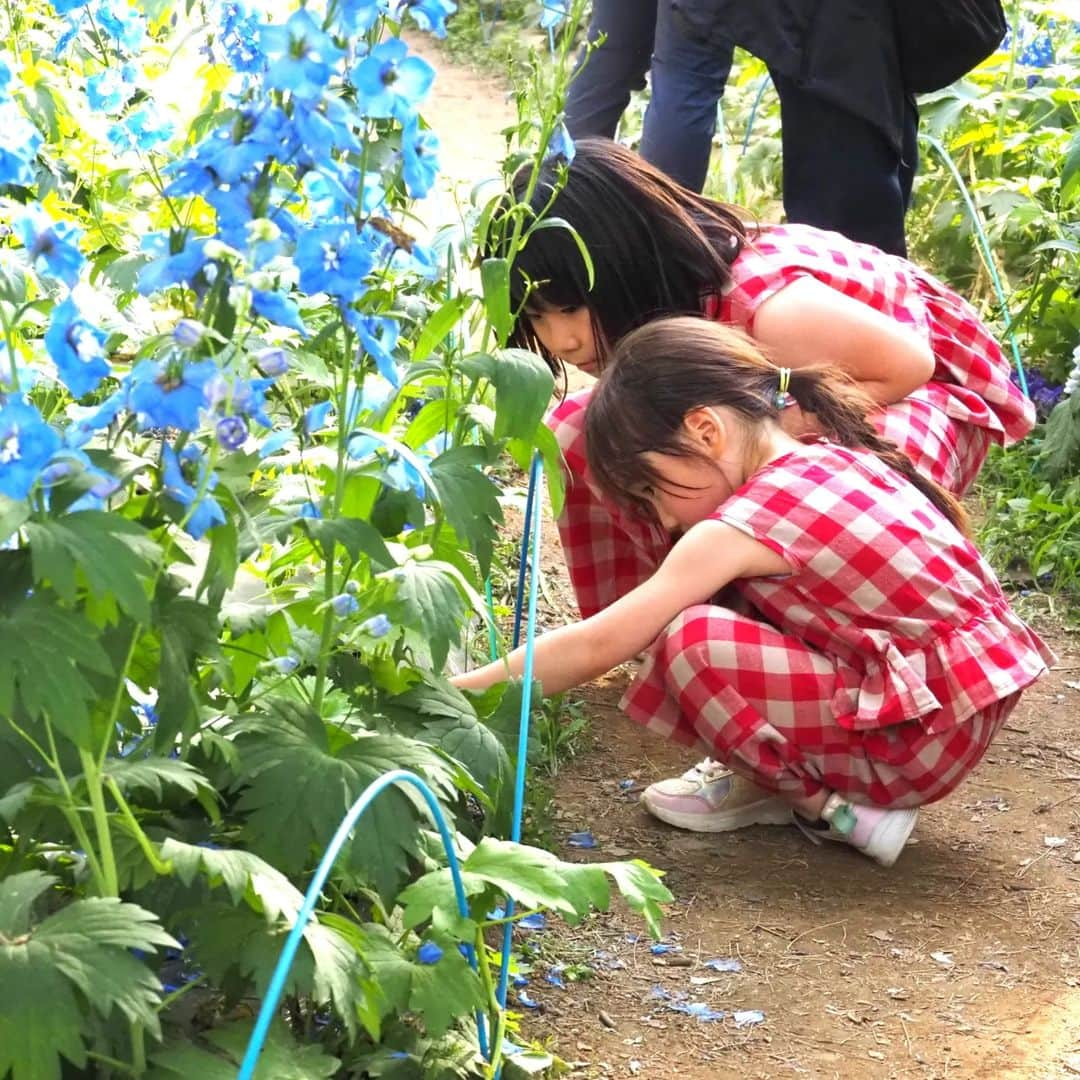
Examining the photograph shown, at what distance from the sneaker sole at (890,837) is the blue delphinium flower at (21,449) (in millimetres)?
1404

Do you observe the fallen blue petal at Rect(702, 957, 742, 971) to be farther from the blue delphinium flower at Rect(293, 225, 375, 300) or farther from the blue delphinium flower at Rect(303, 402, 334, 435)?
the blue delphinium flower at Rect(293, 225, 375, 300)

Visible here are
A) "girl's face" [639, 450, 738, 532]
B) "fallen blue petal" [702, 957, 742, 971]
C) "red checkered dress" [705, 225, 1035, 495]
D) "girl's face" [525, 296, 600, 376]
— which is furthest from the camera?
"red checkered dress" [705, 225, 1035, 495]

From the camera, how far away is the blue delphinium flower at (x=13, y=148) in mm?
1280

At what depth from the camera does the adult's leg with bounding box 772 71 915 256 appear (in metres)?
3.12

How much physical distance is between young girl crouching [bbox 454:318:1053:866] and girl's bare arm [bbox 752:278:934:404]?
0.68 ft

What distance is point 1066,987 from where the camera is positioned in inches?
80.8

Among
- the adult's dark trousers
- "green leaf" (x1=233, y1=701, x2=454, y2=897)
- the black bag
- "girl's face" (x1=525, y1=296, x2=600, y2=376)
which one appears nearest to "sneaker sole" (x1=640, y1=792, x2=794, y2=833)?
"girl's face" (x1=525, y1=296, x2=600, y2=376)

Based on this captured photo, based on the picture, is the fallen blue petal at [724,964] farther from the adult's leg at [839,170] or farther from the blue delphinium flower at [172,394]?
the adult's leg at [839,170]

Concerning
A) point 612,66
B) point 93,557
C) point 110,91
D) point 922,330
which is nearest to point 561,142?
point 110,91

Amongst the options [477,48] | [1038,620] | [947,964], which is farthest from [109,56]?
[477,48]

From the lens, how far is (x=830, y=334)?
2.58m

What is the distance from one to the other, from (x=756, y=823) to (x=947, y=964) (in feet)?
1.28

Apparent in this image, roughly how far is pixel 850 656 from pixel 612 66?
1.82 metres

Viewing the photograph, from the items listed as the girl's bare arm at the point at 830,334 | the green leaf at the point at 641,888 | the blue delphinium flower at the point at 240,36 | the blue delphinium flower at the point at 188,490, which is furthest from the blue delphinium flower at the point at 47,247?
the girl's bare arm at the point at 830,334
